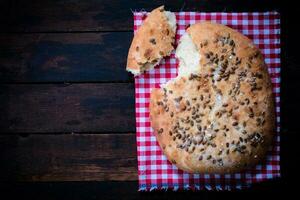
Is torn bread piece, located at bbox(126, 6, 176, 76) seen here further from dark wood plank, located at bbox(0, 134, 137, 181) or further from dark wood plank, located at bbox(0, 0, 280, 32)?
dark wood plank, located at bbox(0, 134, 137, 181)

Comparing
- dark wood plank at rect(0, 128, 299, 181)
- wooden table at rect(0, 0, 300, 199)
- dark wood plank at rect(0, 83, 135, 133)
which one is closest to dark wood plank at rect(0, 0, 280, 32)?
wooden table at rect(0, 0, 300, 199)

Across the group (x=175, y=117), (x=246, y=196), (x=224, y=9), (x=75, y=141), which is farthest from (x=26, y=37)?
(x=246, y=196)

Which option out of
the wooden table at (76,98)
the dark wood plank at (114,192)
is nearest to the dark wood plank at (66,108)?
the wooden table at (76,98)

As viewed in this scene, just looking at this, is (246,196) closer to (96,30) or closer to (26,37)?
(96,30)

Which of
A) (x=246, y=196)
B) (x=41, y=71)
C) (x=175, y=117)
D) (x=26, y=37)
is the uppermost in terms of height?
(x=26, y=37)

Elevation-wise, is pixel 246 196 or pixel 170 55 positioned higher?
pixel 170 55

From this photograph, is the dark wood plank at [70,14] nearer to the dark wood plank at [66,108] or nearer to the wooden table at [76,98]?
the wooden table at [76,98]
